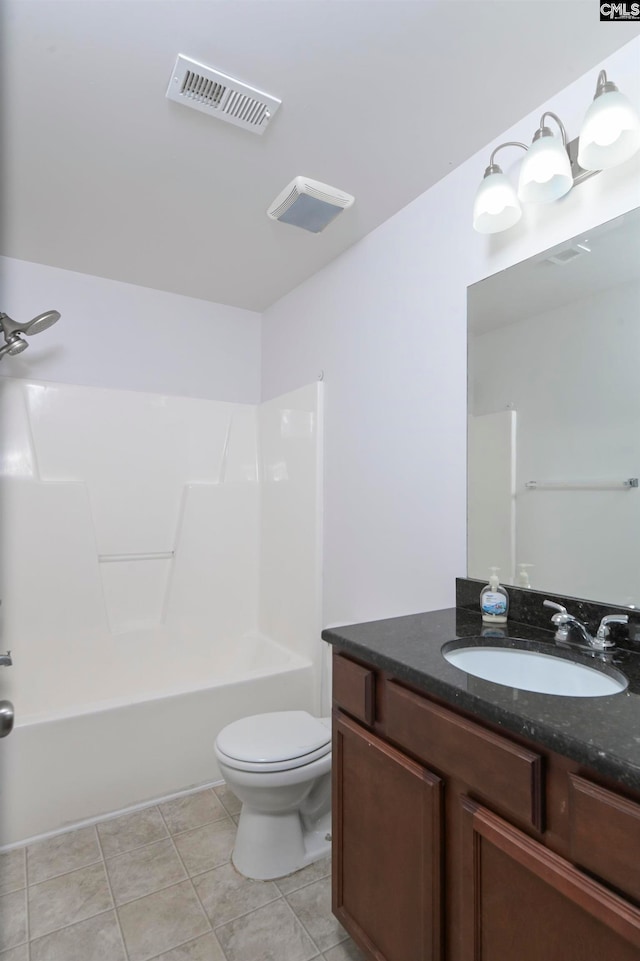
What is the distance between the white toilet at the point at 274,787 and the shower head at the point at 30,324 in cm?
191

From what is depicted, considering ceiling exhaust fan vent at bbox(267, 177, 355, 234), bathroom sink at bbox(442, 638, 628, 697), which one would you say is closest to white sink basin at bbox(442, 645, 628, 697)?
bathroom sink at bbox(442, 638, 628, 697)

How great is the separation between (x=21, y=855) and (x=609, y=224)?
110 inches

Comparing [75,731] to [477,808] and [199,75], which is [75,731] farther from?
[199,75]

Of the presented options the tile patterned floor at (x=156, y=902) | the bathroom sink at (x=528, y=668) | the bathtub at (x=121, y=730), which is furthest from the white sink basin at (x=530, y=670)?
the bathtub at (x=121, y=730)

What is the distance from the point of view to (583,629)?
4.11ft

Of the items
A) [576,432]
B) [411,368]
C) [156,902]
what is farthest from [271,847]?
[411,368]

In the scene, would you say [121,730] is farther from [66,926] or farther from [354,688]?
[354,688]

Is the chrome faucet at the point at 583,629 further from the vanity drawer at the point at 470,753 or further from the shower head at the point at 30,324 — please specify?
the shower head at the point at 30,324

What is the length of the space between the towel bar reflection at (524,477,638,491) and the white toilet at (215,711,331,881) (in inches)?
44.5

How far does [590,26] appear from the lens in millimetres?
1251

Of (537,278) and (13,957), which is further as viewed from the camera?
(537,278)

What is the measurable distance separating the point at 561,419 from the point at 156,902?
6.39 ft

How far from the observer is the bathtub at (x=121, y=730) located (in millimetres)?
1910

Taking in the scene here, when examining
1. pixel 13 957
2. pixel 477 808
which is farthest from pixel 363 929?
pixel 13 957
